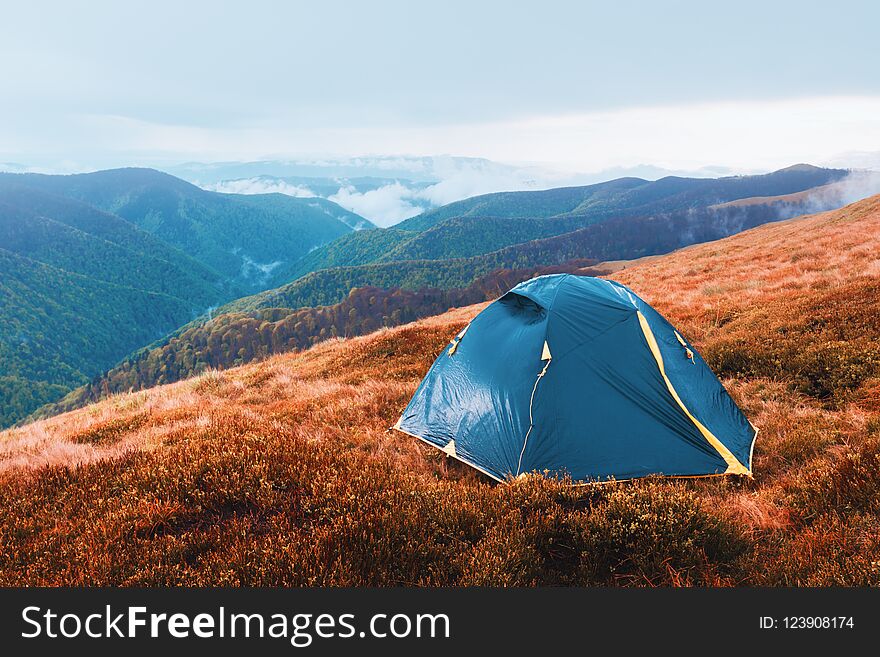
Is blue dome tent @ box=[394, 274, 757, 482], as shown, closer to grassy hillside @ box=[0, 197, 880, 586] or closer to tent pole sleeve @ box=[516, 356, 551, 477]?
tent pole sleeve @ box=[516, 356, 551, 477]

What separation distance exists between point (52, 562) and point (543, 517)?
432 cm

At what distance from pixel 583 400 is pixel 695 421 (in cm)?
175

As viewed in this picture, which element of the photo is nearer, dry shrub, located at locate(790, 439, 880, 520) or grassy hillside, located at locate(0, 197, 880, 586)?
grassy hillside, located at locate(0, 197, 880, 586)

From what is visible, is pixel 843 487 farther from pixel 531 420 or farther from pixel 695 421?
pixel 531 420

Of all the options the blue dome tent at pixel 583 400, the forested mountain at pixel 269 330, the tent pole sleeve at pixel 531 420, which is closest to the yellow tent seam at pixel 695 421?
the blue dome tent at pixel 583 400

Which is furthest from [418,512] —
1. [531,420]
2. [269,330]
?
[269,330]

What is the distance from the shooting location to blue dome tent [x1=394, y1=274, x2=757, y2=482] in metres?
6.27

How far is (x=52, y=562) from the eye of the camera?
357 cm

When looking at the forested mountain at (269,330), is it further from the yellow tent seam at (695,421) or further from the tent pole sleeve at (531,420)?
the tent pole sleeve at (531,420)

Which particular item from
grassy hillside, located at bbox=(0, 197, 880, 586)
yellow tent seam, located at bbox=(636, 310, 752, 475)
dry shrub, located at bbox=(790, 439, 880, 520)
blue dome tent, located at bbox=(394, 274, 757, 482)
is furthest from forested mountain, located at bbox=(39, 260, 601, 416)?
dry shrub, located at bbox=(790, 439, 880, 520)

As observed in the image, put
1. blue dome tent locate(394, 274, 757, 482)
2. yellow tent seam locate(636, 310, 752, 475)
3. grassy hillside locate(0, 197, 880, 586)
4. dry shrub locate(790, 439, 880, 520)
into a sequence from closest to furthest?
grassy hillside locate(0, 197, 880, 586) → dry shrub locate(790, 439, 880, 520) → yellow tent seam locate(636, 310, 752, 475) → blue dome tent locate(394, 274, 757, 482)

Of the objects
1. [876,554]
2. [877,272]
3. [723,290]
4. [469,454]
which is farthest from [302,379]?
[877,272]

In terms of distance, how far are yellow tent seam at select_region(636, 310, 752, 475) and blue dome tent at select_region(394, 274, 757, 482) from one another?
0.01 m

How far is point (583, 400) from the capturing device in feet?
21.5
